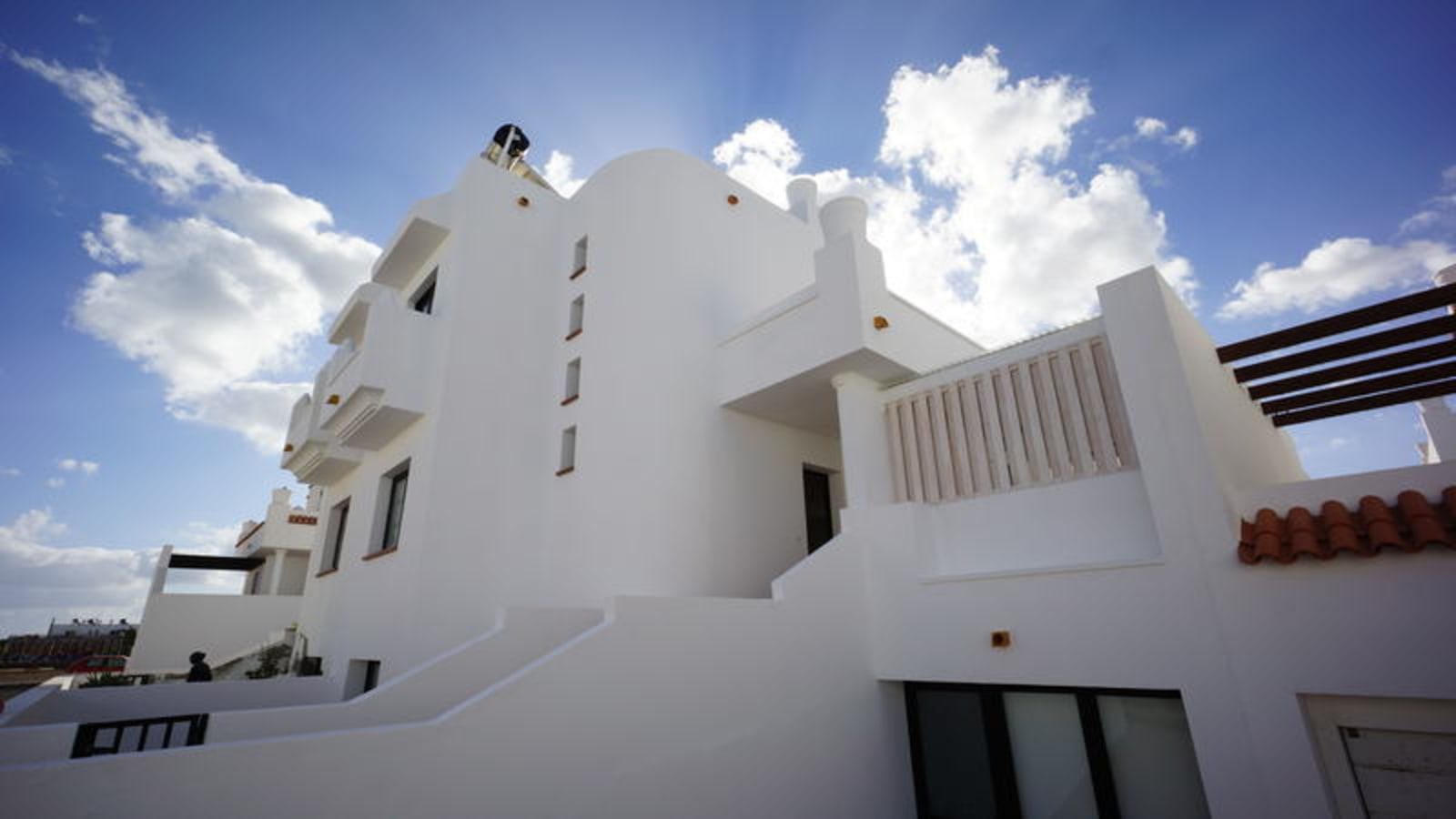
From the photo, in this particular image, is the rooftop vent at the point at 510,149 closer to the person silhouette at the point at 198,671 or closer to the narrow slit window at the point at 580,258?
the narrow slit window at the point at 580,258

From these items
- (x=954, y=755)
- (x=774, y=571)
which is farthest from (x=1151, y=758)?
(x=774, y=571)

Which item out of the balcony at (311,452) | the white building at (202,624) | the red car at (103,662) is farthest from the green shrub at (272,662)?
the red car at (103,662)

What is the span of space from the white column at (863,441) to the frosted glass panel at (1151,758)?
10.5 ft

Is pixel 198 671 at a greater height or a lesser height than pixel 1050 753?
greater

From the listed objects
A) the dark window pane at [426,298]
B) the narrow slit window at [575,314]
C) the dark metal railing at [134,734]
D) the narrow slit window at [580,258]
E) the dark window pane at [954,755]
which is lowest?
the dark window pane at [954,755]

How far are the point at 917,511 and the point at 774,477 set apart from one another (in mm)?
3220

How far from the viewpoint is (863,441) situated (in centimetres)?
812

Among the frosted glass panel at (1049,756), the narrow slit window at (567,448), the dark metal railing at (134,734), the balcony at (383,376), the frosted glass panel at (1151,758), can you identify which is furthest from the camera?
the narrow slit window at (567,448)

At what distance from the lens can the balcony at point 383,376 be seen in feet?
32.6

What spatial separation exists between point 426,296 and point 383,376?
10.6ft

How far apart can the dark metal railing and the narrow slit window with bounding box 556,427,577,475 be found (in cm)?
556

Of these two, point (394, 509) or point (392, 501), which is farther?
point (392, 501)

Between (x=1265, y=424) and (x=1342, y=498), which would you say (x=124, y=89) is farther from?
(x=1265, y=424)

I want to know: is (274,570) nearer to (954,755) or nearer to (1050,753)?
(954,755)
